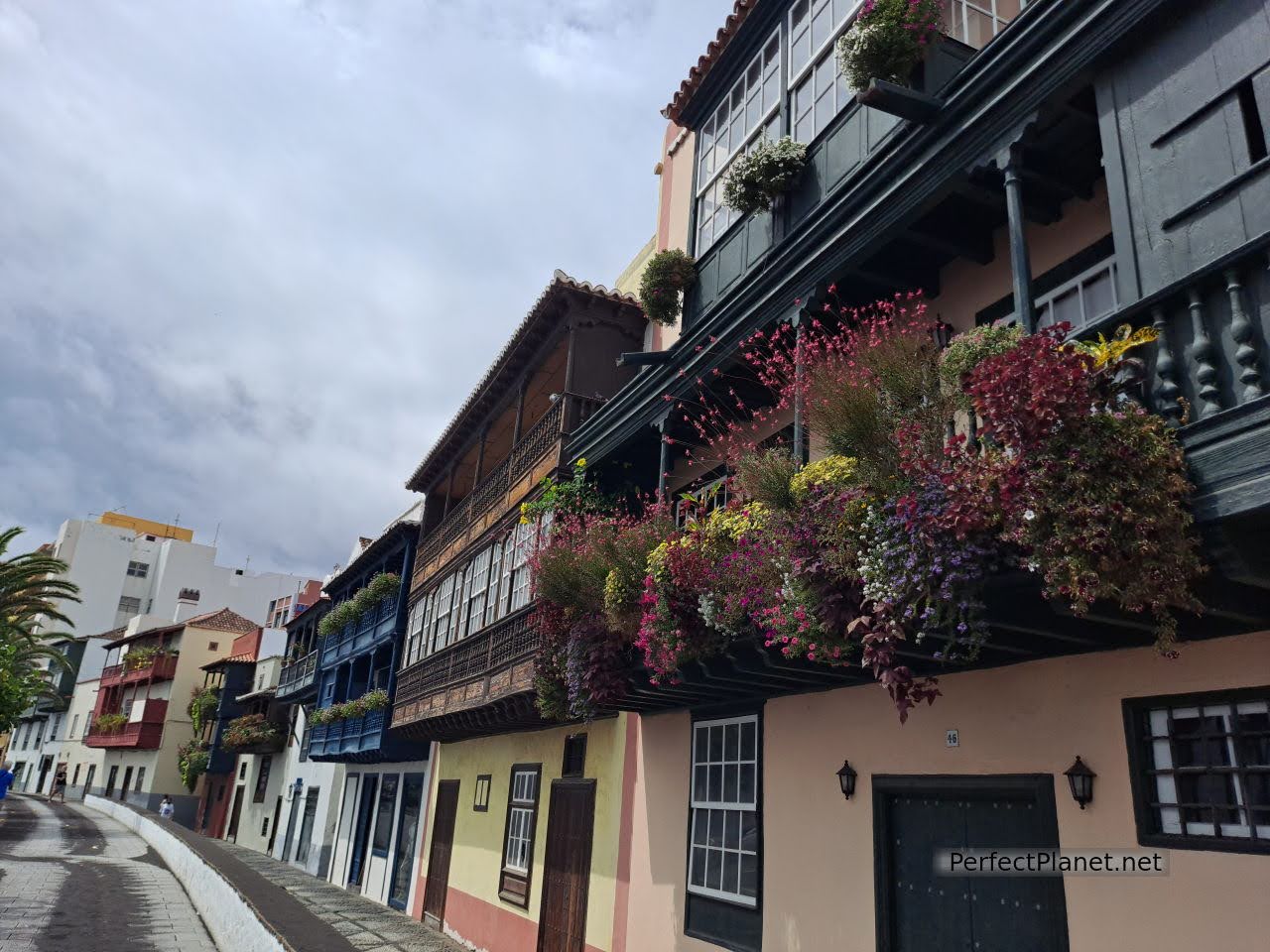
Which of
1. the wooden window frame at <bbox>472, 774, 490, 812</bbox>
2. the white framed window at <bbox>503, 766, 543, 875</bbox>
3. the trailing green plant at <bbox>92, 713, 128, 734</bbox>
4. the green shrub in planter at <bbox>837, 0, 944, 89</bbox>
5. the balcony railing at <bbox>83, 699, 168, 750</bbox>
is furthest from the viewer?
the trailing green plant at <bbox>92, 713, 128, 734</bbox>

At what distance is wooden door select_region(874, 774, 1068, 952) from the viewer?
5691mm

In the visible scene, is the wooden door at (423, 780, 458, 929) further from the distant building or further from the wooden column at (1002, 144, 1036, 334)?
the distant building

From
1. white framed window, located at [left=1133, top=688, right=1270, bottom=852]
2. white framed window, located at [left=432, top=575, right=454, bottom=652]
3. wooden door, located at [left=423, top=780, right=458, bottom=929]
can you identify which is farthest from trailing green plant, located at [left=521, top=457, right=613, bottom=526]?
wooden door, located at [left=423, top=780, right=458, bottom=929]

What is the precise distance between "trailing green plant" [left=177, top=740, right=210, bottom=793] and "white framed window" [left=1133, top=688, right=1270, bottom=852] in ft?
151

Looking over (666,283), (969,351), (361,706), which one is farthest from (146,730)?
(969,351)

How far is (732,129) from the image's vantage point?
10.6 meters

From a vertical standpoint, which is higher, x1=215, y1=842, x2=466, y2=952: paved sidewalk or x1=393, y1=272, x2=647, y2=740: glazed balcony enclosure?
x1=393, y1=272, x2=647, y2=740: glazed balcony enclosure

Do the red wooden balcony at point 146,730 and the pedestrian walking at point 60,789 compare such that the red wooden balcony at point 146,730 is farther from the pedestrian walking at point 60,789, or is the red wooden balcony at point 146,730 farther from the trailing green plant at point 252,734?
the trailing green plant at point 252,734

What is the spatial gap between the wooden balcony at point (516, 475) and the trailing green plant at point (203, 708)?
102ft

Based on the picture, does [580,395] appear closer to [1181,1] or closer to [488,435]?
[488,435]

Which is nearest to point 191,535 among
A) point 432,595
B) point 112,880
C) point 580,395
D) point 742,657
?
point 112,880

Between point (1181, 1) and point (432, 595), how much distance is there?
16.2m

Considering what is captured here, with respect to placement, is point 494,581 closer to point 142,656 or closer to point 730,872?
point 730,872

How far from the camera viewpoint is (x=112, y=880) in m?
21.3
